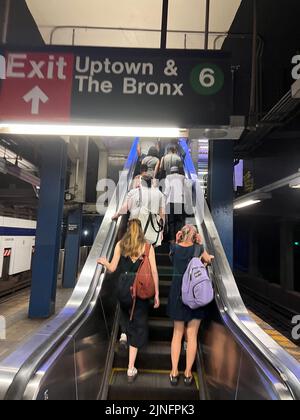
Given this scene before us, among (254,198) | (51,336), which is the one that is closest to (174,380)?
(51,336)

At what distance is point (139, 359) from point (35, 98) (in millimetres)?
2515

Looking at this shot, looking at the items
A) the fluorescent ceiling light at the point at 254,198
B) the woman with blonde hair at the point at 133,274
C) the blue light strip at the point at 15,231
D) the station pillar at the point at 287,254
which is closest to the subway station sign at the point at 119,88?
the woman with blonde hair at the point at 133,274

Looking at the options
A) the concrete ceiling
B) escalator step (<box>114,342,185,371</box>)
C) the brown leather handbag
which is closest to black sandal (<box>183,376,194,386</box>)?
escalator step (<box>114,342,185,371</box>)

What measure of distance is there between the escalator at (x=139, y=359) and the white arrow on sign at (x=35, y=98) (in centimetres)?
147

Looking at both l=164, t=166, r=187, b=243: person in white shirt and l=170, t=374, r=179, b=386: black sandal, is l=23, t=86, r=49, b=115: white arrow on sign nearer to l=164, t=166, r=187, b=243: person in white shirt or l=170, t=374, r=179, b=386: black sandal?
l=170, t=374, r=179, b=386: black sandal

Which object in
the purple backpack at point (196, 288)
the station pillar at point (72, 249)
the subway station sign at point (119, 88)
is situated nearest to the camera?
the subway station sign at point (119, 88)

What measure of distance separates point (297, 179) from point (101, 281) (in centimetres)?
325

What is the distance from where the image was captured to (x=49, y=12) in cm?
543

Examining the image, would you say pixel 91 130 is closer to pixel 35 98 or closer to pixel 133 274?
pixel 35 98

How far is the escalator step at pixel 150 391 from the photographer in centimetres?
263

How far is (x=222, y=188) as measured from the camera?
17.2ft

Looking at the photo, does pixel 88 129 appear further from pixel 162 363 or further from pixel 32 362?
pixel 162 363

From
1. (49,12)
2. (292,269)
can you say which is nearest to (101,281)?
(49,12)

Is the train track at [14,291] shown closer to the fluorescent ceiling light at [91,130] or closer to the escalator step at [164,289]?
the escalator step at [164,289]
